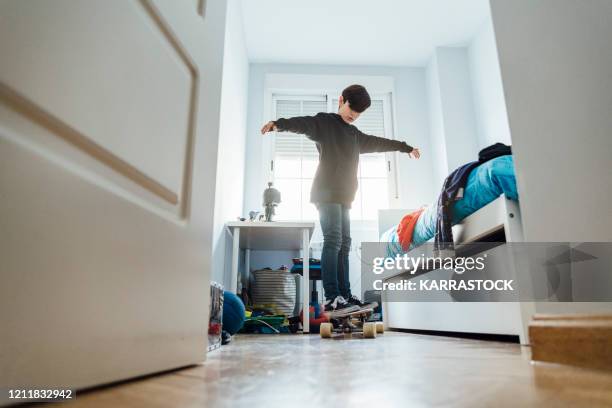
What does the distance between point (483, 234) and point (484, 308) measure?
0.87 ft

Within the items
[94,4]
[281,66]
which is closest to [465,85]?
[281,66]

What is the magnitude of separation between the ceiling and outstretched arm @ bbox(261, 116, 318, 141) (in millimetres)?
1400

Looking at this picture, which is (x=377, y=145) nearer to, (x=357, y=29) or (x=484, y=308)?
(x=484, y=308)

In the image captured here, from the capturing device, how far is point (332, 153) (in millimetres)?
2246

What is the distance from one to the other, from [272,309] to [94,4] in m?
2.36

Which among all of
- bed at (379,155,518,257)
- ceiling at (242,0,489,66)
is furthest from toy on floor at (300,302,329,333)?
ceiling at (242,0,489,66)

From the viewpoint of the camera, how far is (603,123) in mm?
708

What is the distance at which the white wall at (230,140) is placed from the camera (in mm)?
2402

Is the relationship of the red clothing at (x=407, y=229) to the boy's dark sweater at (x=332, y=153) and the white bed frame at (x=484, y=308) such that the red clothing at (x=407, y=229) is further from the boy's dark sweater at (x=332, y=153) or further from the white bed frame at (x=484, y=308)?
the boy's dark sweater at (x=332, y=153)

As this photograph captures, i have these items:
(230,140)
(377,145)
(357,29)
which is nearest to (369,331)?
(377,145)

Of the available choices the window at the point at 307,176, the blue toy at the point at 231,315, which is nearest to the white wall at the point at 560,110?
the blue toy at the point at 231,315

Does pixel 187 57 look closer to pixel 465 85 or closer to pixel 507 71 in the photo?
pixel 507 71

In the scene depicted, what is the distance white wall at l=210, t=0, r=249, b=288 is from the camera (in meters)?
2.40

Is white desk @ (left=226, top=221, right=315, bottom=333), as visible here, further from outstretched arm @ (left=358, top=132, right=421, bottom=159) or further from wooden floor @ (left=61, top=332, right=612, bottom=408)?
wooden floor @ (left=61, top=332, right=612, bottom=408)
